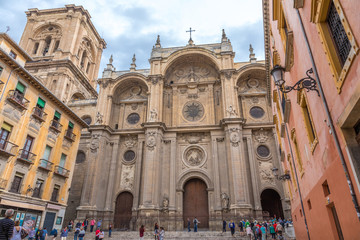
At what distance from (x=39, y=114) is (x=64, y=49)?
23.6 metres

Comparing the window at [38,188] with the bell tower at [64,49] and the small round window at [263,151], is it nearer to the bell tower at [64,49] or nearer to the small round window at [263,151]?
the bell tower at [64,49]

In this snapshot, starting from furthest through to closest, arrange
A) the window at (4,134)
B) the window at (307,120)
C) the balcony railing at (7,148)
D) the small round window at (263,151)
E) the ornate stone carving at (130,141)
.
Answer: the ornate stone carving at (130,141)
the small round window at (263,151)
the window at (4,134)
the balcony railing at (7,148)
the window at (307,120)

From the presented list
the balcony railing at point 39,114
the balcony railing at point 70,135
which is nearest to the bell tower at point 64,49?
the balcony railing at point 70,135

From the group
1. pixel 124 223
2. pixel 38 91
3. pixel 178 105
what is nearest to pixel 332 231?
pixel 38 91

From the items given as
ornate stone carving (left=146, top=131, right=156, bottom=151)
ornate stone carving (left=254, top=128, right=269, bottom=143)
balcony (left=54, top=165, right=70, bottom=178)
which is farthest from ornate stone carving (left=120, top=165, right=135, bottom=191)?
ornate stone carving (left=254, top=128, right=269, bottom=143)

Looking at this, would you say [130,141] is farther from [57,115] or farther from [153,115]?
[57,115]

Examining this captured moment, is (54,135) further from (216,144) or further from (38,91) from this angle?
(216,144)

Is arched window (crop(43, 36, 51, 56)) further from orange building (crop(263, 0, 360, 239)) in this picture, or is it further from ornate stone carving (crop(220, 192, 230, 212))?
orange building (crop(263, 0, 360, 239))

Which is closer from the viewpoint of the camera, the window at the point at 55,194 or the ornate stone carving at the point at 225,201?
the window at the point at 55,194

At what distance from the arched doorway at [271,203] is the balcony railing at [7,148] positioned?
21.4m

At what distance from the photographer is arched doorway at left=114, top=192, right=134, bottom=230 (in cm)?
2411

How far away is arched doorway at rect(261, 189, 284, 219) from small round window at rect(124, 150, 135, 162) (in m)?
14.3

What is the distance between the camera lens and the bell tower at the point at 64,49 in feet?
116

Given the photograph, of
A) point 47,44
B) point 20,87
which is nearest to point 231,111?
point 20,87
